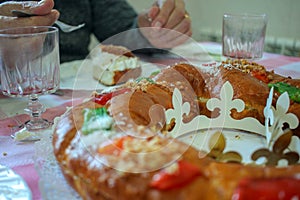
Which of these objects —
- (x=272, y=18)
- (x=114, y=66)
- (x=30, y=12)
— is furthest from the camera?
(x=272, y=18)

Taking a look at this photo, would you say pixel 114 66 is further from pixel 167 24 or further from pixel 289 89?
pixel 289 89

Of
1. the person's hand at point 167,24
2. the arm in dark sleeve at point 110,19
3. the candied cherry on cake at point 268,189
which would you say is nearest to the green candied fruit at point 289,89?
the candied cherry on cake at point 268,189

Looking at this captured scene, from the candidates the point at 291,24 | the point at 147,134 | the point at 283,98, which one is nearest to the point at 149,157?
the point at 147,134

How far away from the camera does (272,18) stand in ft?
8.80

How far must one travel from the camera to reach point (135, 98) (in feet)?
2.91

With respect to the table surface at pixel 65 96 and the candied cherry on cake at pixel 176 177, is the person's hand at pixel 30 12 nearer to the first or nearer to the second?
the table surface at pixel 65 96

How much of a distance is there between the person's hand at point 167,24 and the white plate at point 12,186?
1083mm

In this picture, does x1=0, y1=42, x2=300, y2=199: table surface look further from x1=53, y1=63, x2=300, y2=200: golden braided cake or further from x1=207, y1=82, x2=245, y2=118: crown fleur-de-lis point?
x1=207, y1=82, x2=245, y2=118: crown fleur-de-lis point

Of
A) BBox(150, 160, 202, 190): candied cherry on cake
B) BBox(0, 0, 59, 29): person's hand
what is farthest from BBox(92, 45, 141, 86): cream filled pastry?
BBox(150, 160, 202, 190): candied cherry on cake

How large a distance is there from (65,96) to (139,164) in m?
0.73

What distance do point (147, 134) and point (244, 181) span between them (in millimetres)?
197

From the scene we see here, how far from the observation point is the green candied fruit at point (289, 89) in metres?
0.91

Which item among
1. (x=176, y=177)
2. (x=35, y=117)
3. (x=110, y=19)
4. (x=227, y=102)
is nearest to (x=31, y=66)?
(x=35, y=117)

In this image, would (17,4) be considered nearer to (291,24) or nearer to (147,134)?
(147,134)
